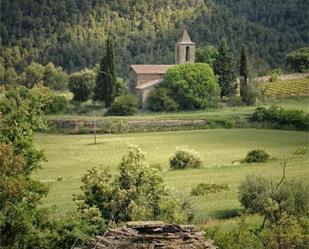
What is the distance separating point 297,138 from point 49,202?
2946 centimetres

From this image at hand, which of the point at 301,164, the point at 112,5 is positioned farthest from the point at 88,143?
the point at 112,5

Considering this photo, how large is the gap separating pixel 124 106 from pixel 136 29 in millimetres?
78242

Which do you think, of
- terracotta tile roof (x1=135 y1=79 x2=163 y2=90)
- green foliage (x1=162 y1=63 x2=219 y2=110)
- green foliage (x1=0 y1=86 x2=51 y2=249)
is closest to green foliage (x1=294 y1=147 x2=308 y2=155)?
green foliage (x1=162 y1=63 x2=219 y2=110)

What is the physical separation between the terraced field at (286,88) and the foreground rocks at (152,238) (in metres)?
62.7

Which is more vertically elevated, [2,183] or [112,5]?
Answer: [112,5]

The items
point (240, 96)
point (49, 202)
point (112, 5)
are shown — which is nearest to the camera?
point (49, 202)

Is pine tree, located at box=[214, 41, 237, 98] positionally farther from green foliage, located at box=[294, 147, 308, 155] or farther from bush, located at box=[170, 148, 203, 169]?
bush, located at box=[170, 148, 203, 169]

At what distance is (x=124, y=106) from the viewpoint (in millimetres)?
68562

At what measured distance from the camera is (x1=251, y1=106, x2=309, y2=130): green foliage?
6050cm

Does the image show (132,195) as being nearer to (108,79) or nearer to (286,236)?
(286,236)

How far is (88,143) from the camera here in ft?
183

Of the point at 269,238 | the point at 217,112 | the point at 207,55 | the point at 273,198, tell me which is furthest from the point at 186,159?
the point at 207,55

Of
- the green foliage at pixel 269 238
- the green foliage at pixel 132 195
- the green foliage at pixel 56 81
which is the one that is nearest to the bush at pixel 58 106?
the green foliage at pixel 56 81

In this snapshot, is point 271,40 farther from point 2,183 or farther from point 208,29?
point 2,183
